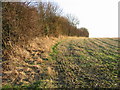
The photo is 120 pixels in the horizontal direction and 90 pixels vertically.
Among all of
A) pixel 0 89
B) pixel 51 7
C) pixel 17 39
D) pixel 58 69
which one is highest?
pixel 51 7

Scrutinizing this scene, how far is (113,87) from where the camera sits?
14.9 ft

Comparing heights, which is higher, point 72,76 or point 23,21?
point 23,21

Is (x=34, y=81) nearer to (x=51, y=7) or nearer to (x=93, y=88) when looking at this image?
(x=93, y=88)

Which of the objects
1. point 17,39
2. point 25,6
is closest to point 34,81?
point 17,39

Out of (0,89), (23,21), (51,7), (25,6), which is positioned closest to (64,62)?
(0,89)

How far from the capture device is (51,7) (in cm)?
1778

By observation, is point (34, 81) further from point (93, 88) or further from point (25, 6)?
point (25, 6)

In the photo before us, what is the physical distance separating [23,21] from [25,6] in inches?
49.3

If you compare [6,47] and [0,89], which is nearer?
[0,89]

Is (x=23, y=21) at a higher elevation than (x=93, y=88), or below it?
higher

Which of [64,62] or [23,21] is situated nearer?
[64,62]

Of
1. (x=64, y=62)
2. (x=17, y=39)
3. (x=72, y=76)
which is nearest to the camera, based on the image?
(x=72, y=76)

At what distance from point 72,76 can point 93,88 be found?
115cm

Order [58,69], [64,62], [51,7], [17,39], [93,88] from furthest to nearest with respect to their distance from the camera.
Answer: [51,7] → [17,39] → [64,62] → [58,69] → [93,88]
